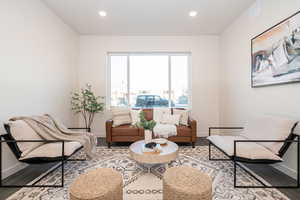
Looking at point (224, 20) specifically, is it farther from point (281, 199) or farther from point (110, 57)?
point (281, 199)

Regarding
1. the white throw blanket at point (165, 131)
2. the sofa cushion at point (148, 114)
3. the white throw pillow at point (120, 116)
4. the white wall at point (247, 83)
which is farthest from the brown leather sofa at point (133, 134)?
the white wall at point (247, 83)

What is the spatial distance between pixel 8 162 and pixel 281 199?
3.67 meters

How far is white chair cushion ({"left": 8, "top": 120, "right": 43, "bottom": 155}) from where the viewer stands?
195 cm

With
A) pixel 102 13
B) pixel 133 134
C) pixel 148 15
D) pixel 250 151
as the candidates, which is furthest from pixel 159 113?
pixel 102 13

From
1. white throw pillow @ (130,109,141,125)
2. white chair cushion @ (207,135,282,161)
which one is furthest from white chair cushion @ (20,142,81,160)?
white chair cushion @ (207,135,282,161)

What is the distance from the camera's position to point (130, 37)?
4273mm

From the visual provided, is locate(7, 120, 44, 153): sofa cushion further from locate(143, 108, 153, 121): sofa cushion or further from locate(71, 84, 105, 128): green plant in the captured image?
locate(143, 108, 153, 121): sofa cushion

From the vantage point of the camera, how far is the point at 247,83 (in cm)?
307

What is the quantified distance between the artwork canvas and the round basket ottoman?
8.71ft

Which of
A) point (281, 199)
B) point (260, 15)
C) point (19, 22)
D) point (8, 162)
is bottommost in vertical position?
point (281, 199)

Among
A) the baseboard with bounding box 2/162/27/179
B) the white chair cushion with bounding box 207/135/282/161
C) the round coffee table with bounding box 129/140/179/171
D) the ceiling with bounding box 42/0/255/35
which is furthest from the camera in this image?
the ceiling with bounding box 42/0/255/35

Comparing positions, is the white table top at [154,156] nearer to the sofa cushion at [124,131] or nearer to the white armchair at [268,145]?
the white armchair at [268,145]

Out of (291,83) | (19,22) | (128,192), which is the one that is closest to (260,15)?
(291,83)

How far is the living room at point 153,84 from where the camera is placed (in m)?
1.99
